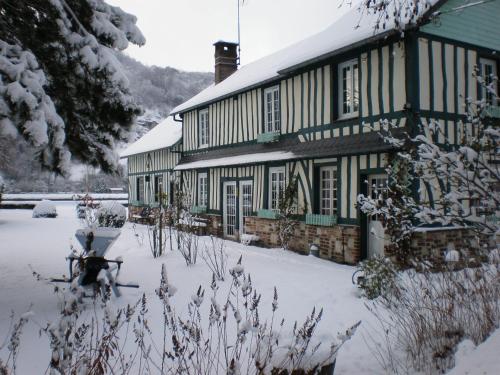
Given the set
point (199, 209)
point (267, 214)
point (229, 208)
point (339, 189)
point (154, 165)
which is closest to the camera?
point (339, 189)

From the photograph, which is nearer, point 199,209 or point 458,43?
point 458,43

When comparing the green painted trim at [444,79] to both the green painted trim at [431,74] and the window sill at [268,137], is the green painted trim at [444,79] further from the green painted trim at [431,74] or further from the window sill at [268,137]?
the window sill at [268,137]

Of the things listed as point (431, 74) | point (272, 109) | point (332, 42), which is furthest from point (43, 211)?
point (431, 74)

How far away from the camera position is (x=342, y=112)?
10.4 m

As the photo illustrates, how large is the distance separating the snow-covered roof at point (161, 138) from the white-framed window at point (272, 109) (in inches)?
253

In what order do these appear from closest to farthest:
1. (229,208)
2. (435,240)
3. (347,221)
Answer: (435,240) < (347,221) < (229,208)

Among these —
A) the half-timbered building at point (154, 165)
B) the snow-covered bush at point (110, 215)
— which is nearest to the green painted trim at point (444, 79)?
the snow-covered bush at point (110, 215)

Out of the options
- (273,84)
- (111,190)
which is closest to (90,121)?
(273,84)

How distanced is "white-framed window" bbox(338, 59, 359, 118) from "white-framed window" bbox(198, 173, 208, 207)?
23.6 feet

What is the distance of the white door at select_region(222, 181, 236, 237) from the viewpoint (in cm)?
1450

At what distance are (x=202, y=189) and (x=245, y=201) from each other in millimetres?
3063

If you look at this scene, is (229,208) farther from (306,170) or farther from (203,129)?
(306,170)

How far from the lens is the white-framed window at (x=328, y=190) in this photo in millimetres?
10492

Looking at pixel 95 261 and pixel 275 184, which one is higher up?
pixel 275 184
